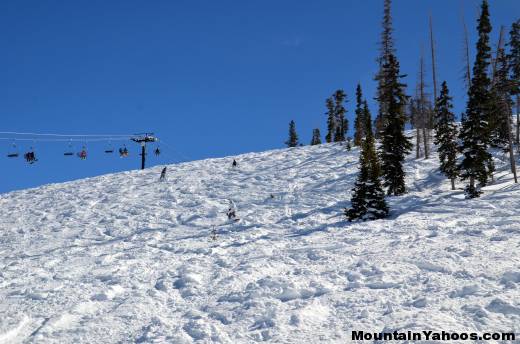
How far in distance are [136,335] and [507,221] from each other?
1287 centimetres

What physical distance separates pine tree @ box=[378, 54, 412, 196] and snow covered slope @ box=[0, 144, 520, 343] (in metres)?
1.54

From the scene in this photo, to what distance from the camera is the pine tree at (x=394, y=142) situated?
27.1m

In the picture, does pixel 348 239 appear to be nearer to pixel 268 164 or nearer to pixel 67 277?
pixel 67 277

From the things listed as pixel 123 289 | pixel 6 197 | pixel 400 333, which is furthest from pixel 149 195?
pixel 400 333

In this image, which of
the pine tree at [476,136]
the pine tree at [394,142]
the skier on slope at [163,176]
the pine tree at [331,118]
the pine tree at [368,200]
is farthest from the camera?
the pine tree at [331,118]

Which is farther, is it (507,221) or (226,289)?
(507,221)

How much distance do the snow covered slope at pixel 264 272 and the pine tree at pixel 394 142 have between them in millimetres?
1541

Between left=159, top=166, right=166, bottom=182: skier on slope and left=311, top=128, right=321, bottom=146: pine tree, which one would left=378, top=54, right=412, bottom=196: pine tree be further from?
left=311, top=128, right=321, bottom=146: pine tree

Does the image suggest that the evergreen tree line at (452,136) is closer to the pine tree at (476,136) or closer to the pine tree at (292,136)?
the pine tree at (476,136)

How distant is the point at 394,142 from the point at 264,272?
809 inches

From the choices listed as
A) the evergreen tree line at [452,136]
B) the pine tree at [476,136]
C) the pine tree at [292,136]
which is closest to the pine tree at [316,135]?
the pine tree at [292,136]

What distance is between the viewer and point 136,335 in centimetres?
827

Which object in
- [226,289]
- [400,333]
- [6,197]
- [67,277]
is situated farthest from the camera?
[6,197]

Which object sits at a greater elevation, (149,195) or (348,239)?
(149,195)
